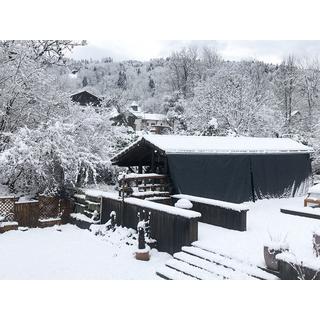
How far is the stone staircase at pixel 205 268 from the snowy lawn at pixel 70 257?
1.53 feet

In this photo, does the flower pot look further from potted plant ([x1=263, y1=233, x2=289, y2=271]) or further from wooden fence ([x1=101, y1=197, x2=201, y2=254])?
potted plant ([x1=263, y1=233, x2=289, y2=271])

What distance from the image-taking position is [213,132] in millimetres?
24391

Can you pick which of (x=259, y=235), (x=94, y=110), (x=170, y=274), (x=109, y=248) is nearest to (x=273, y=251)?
(x=170, y=274)

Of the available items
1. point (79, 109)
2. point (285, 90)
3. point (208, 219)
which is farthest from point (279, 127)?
point (208, 219)

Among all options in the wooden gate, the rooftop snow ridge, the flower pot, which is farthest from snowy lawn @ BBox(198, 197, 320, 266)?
the wooden gate

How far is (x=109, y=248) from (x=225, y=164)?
18.7ft

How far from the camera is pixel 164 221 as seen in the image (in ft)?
31.3

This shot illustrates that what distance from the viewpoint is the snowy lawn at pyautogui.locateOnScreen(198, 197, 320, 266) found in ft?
25.6

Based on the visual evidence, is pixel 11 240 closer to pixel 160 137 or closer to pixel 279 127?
pixel 160 137

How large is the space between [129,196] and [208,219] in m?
2.55

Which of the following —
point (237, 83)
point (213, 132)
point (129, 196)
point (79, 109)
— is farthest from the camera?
point (237, 83)

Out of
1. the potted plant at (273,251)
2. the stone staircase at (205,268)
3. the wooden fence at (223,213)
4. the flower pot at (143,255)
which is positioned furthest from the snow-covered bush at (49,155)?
the potted plant at (273,251)

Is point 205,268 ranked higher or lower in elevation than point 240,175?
lower

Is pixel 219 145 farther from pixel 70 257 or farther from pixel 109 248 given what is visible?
pixel 70 257
